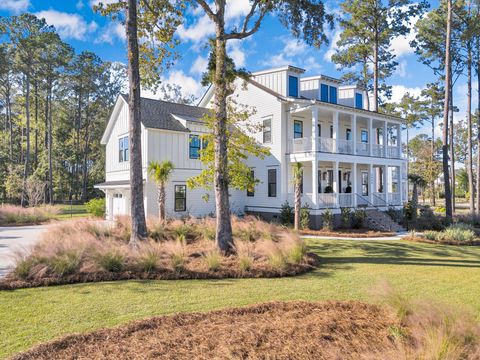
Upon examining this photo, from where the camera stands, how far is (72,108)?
46.8m

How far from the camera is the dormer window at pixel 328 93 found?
2433 centimetres

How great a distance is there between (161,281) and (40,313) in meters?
2.73

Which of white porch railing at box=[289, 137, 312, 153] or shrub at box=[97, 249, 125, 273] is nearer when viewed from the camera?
shrub at box=[97, 249, 125, 273]

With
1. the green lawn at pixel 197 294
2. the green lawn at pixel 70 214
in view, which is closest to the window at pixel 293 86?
the green lawn at pixel 197 294

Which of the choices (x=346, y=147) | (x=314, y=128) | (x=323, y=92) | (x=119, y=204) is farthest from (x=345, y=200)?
(x=119, y=204)

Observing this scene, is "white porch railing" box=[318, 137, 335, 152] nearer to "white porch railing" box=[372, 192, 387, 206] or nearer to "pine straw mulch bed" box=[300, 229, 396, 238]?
"white porch railing" box=[372, 192, 387, 206]

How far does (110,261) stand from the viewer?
27.2 feet

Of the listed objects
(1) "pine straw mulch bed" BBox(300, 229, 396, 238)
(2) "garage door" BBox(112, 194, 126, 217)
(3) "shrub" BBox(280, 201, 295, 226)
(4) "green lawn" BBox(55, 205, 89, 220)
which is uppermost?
(2) "garage door" BBox(112, 194, 126, 217)

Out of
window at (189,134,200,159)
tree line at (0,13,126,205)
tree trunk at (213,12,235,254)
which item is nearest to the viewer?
tree trunk at (213,12,235,254)

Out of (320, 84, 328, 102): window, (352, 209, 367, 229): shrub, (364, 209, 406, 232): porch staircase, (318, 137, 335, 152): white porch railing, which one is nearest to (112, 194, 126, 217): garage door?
(318, 137, 335, 152): white porch railing

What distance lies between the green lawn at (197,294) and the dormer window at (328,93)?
53.5 feet

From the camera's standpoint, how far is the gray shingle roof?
796 inches

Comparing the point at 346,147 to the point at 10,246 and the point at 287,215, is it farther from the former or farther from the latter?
the point at 10,246

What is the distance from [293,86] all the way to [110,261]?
60.2 feet
